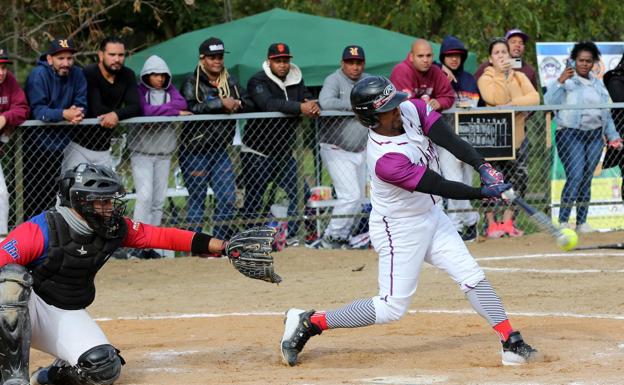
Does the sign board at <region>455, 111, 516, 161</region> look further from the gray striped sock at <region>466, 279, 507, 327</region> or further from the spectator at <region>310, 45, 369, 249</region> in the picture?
the gray striped sock at <region>466, 279, 507, 327</region>

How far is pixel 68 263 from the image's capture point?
629 cm

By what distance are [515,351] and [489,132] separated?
537cm

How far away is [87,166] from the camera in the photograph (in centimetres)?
632

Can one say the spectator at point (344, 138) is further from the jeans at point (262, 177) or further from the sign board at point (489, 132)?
the sign board at point (489, 132)

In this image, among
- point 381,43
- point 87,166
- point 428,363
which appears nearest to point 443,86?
point 381,43

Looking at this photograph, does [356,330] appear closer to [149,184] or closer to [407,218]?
[407,218]

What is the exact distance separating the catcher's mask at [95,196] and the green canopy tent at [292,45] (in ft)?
24.4

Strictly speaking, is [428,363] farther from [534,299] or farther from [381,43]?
[381,43]

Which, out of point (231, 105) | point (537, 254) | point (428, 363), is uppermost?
point (231, 105)

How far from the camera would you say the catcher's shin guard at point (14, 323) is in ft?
19.5

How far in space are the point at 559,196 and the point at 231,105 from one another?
4.30 meters

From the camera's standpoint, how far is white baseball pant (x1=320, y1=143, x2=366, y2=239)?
37.2 ft

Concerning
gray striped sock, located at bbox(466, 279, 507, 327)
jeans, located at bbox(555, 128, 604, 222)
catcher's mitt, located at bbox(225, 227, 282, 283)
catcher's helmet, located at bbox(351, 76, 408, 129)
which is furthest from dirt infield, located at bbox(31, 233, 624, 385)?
catcher's helmet, located at bbox(351, 76, 408, 129)

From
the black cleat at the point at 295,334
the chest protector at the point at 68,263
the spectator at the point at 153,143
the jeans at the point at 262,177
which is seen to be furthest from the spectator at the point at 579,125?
the chest protector at the point at 68,263
